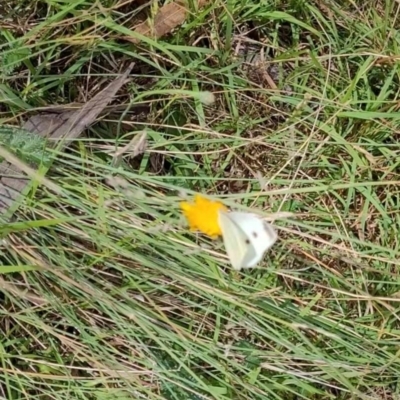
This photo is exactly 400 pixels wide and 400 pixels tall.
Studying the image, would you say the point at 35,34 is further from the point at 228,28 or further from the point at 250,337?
the point at 250,337

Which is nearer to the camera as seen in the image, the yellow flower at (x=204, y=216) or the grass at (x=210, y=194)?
the yellow flower at (x=204, y=216)

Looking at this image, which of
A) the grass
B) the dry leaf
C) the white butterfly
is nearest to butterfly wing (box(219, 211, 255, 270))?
the white butterfly

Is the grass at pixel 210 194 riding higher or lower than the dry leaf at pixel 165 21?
lower

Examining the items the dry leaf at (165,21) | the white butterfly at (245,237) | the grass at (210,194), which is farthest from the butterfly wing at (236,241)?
the dry leaf at (165,21)

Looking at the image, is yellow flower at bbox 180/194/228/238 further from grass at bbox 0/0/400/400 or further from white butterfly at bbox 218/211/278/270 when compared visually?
grass at bbox 0/0/400/400

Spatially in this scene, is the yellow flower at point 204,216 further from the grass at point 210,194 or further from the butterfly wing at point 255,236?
the grass at point 210,194

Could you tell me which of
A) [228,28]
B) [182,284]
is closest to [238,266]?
[182,284]

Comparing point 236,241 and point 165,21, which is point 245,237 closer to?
point 236,241
